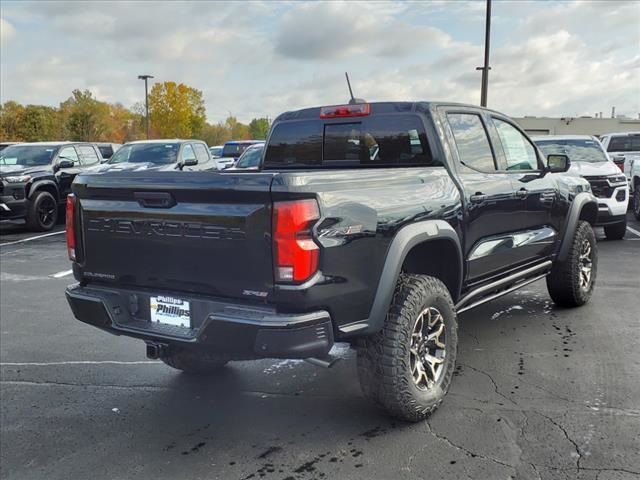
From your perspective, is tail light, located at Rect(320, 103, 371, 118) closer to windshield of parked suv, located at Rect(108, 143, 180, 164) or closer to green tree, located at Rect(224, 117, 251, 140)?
windshield of parked suv, located at Rect(108, 143, 180, 164)

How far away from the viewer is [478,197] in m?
4.04

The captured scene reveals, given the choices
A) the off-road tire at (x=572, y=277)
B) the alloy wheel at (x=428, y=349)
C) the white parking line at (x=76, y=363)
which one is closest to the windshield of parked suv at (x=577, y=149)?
the off-road tire at (x=572, y=277)

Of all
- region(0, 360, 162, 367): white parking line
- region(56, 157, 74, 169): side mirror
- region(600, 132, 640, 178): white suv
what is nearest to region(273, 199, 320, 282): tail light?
region(0, 360, 162, 367): white parking line

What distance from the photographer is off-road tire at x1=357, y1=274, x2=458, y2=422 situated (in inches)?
127

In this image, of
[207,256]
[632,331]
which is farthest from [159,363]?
[632,331]

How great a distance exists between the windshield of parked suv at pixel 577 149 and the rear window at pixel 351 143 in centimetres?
683

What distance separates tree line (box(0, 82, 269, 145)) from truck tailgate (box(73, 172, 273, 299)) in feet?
158

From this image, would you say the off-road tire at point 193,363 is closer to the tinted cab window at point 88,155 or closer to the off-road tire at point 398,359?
the off-road tire at point 398,359

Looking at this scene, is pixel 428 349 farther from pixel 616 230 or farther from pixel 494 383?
pixel 616 230

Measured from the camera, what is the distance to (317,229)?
282cm

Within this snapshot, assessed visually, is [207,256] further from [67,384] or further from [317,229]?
[67,384]

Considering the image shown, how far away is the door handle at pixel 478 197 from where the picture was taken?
3.99 meters

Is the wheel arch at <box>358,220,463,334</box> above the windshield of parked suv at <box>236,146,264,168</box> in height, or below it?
below

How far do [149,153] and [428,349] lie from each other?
10502 mm
